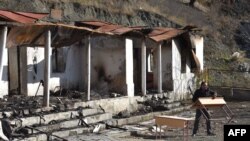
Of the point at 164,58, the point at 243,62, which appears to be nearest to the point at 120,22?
the point at 164,58

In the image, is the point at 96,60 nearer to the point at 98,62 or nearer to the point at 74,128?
the point at 98,62

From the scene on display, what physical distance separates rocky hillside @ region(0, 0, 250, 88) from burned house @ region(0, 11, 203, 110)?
3.49m

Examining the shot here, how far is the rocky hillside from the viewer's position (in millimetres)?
26466

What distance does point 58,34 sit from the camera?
51.6ft

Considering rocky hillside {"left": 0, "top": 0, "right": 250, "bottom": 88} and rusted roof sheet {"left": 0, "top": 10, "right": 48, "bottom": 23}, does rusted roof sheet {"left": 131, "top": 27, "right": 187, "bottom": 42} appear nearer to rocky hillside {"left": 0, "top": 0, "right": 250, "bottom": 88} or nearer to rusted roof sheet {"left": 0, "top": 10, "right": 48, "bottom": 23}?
rocky hillside {"left": 0, "top": 0, "right": 250, "bottom": 88}

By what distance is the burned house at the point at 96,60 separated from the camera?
1580 centimetres

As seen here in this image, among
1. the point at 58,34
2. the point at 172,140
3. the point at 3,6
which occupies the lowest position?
the point at 172,140

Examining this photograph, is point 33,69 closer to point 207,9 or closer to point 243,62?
point 243,62

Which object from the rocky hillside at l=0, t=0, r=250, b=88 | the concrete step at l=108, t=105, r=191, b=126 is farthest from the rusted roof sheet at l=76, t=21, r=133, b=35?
the rocky hillside at l=0, t=0, r=250, b=88

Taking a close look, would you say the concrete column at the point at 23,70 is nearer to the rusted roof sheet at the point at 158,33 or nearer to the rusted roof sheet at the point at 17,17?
the rusted roof sheet at the point at 158,33

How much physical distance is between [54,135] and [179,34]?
12136 millimetres

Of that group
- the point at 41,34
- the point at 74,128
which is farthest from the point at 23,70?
the point at 74,128

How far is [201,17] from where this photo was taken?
1656 inches

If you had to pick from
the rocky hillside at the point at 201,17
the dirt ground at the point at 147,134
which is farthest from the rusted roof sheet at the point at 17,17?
the rocky hillside at the point at 201,17
